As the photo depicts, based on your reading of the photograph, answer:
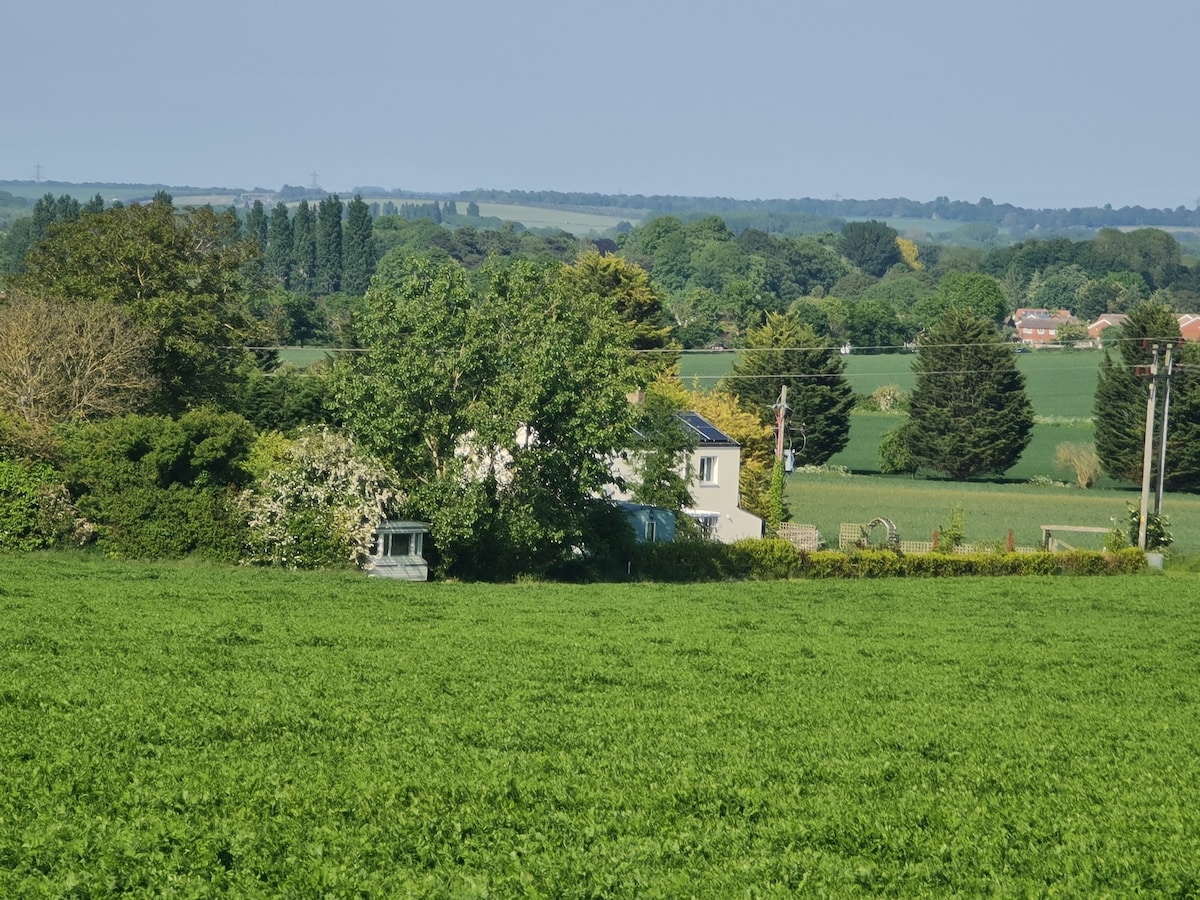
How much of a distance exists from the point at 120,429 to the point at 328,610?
1196 cm

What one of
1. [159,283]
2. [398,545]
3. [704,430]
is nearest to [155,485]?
[398,545]

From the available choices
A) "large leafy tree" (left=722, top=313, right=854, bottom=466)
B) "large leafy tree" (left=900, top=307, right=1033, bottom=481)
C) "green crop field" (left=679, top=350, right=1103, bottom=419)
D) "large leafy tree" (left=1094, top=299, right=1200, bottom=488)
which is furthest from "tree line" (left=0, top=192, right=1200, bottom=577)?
"green crop field" (left=679, top=350, right=1103, bottom=419)

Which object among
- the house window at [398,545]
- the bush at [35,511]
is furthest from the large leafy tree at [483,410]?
the bush at [35,511]

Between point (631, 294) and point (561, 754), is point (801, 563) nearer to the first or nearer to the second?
point (561, 754)

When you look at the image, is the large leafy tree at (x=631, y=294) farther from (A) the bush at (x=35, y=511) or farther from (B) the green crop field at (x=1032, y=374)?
(A) the bush at (x=35, y=511)

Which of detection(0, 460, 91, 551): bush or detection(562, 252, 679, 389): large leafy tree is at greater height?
detection(562, 252, 679, 389): large leafy tree

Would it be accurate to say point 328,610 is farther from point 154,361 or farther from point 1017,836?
point 154,361

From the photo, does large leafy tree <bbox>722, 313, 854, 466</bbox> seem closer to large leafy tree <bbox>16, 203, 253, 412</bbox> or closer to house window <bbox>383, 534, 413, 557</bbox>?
large leafy tree <bbox>16, 203, 253, 412</bbox>

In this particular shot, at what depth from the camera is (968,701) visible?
25594 millimetres

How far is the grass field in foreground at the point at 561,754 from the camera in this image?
14.2 metres

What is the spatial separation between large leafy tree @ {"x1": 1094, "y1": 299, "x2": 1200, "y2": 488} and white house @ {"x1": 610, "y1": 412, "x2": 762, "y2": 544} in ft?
122

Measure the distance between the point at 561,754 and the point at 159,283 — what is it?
41.2m

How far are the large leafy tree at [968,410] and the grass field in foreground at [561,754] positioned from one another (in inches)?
2602

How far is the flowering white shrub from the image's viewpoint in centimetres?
4319
